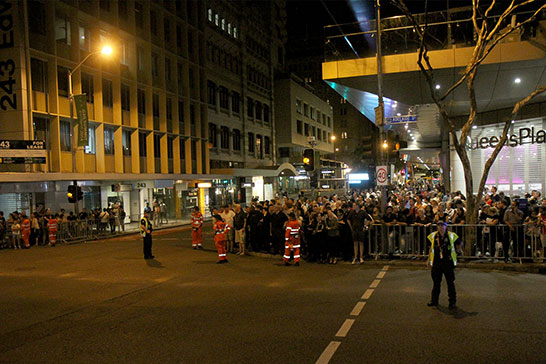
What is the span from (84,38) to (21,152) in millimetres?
11188

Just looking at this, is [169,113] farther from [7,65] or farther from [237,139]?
[7,65]

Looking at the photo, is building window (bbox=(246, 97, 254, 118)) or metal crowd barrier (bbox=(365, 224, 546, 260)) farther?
building window (bbox=(246, 97, 254, 118))

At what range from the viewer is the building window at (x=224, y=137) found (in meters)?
48.8

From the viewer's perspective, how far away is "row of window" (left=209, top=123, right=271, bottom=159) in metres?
47.2

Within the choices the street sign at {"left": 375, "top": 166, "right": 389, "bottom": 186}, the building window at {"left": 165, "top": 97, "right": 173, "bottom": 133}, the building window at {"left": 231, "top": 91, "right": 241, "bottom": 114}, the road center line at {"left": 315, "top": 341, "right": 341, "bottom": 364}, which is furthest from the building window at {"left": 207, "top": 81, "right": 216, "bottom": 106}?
the road center line at {"left": 315, "top": 341, "right": 341, "bottom": 364}

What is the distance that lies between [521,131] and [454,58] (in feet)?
31.1

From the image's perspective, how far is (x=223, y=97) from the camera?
48.6 m

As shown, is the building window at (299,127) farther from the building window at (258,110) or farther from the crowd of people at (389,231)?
the crowd of people at (389,231)

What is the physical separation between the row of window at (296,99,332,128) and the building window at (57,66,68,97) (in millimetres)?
40986

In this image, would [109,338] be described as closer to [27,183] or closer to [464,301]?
[464,301]

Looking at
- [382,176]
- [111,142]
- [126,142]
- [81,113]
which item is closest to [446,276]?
[382,176]

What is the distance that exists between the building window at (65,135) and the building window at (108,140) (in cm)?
353

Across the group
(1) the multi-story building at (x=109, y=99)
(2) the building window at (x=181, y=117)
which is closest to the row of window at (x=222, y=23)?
(1) the multi-story building at (x=109, y=99)

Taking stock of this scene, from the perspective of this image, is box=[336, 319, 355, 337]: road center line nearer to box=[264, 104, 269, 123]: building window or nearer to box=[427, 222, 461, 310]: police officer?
box=[427, 222, 461, 310]: police officer
